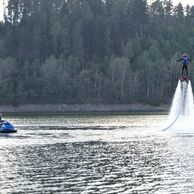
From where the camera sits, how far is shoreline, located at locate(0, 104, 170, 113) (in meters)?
175

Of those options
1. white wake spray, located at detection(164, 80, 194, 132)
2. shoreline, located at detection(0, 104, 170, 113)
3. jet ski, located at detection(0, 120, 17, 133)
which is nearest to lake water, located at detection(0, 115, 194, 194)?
jet ski, located at detection(0, 120, 17, 133)

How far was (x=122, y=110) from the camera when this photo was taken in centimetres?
18350

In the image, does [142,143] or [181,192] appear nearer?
[181,192]

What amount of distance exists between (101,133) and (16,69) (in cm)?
10270

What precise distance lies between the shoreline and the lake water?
80.1m

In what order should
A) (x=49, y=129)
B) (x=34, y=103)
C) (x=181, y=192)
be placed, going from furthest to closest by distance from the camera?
1. (x=34, y=103)
2. (x=49, y=129)
3. (x=181, y=192)

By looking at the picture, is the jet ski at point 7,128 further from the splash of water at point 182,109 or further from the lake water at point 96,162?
the splash of water at point 182,109

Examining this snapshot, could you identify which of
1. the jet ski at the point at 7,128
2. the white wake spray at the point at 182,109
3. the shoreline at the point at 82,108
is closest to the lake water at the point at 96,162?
the jet ski at the point at 7,128

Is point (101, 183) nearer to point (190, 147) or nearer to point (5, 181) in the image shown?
point (5, 181)

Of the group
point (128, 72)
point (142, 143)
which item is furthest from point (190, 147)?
point (128, 72)

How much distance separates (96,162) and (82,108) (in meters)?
120

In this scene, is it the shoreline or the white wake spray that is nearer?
the white wake spray

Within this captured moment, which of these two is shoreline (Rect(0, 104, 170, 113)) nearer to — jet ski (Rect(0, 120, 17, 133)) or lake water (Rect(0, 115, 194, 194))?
jet ski (Rect(0, 120, 17, 133))

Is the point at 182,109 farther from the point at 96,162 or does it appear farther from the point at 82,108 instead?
the point at 82,108
